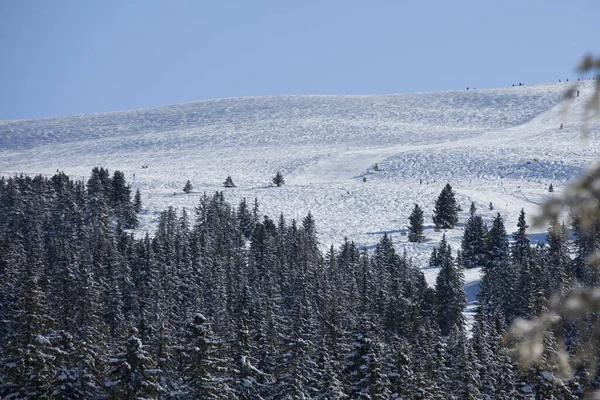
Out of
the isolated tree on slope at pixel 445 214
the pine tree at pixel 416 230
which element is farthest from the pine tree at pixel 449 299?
the isolated tree on slope at pixel 445 214

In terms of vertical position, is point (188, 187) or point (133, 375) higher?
point (133, 375)

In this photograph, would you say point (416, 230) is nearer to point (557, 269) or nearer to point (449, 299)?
point (449, 299)

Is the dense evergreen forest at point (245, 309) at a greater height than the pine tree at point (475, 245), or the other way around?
the dense evergreen forest at point (245, 309)

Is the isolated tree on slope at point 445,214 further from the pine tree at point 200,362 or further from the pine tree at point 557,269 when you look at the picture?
the pine tree at point 200,362

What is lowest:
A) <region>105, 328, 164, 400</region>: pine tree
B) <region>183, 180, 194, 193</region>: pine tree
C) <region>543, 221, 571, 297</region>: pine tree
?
<region>543, 221, 571, 297</region>: pine tree

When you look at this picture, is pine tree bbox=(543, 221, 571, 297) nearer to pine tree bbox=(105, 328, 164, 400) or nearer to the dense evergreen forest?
the dense evergreen forest

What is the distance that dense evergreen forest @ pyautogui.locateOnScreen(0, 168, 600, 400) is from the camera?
3459 cm

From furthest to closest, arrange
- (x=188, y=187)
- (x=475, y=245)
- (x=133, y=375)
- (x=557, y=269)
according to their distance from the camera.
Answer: (x=188, y=187), (x=475, y=245), (x=557, y=269), (x=133, y=375)

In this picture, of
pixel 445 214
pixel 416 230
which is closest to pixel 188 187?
pixel 445 214

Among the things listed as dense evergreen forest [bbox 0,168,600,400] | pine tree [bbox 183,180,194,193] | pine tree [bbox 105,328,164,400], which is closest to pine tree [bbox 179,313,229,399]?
dense evergreen forest [bbox 0,168,600,400]

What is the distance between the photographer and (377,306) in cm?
6419

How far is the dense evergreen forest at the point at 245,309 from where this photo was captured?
113 ft

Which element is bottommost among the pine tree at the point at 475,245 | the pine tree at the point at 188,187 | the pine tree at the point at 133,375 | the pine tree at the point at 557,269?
the pine tree at the point at 475,245

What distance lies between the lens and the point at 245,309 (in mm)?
49594
